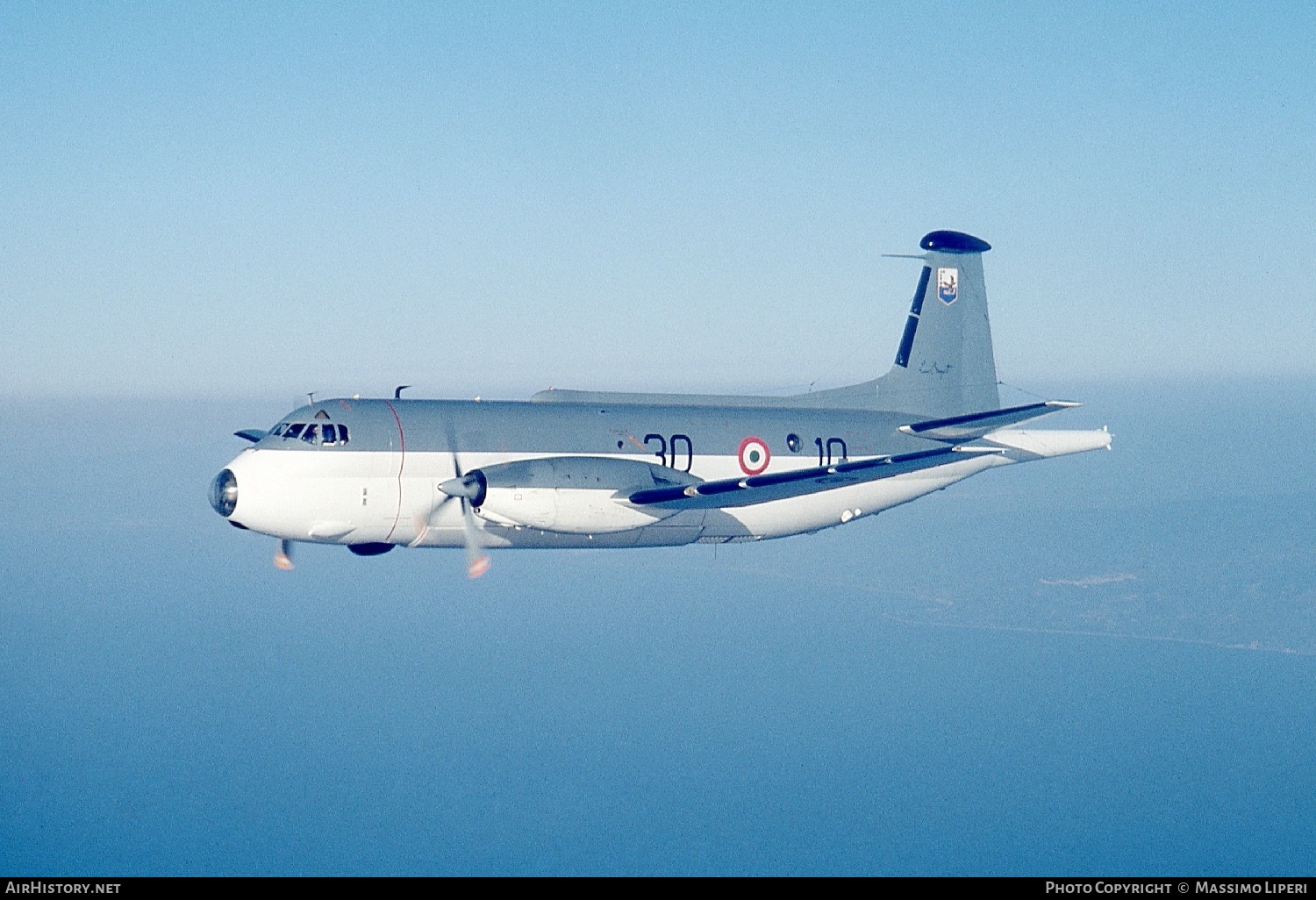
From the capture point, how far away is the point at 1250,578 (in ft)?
434

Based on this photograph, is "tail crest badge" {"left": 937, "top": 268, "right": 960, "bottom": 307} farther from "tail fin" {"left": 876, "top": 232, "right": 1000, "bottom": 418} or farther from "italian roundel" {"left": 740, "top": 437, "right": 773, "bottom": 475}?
"italian roundel" {"left": 740, "top": 437, "right": 773, "bottom": 475}

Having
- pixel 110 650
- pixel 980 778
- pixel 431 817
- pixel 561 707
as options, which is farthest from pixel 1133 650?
pixel 110 650

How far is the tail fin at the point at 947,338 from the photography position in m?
37.8

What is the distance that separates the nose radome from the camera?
27.4 m

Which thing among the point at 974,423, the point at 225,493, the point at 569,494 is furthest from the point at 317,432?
the point at 974,423

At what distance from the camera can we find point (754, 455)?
3262 centimetres

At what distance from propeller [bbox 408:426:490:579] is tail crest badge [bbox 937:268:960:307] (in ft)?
57.2

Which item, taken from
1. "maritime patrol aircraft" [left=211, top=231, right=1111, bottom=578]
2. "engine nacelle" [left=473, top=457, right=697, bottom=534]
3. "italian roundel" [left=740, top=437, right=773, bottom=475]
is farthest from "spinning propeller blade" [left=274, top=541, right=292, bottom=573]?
"italian roundel" [left=740, top=437, right=773, bottom=475]

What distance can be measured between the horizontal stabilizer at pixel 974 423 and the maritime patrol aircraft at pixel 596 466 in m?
0.07

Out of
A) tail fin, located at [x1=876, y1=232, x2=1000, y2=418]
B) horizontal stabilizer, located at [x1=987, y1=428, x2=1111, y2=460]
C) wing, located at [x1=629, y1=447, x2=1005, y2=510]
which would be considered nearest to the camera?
wing, located at [x1=629, y1=447, x2=1005, y2=510]

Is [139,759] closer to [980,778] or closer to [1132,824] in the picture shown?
[980,778]

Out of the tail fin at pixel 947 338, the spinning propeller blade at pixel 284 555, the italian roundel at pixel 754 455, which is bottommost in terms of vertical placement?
the spinning propeller blade at pixel 284 555

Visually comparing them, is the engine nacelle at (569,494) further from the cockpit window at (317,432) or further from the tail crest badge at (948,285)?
the tail crest badge at (948,285)

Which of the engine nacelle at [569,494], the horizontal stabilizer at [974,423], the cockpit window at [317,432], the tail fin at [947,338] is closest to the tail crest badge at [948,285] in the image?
the tail fin at [947,338]
